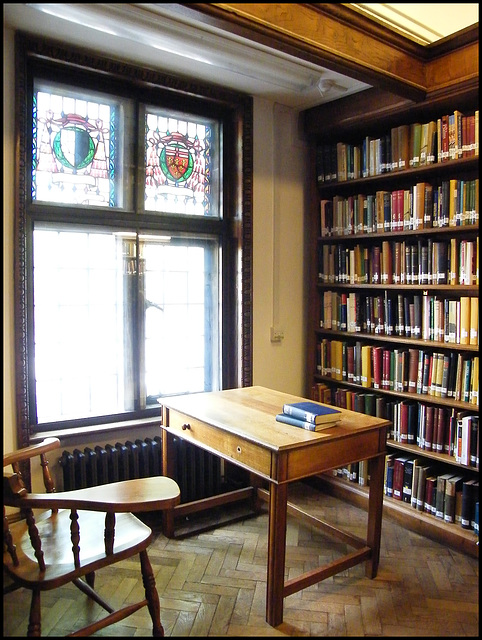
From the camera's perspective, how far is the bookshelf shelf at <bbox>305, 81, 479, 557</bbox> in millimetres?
3076

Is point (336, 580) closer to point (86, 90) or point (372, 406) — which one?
point (372, 406)

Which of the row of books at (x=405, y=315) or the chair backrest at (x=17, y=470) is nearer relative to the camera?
the chair backrest at (x=17, y=470)

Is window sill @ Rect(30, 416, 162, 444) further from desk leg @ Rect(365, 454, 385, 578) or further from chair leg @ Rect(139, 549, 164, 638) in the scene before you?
desk leg @ Rect(365, 454, 385, 578)

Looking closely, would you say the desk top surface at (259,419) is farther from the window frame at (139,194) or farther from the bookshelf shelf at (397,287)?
the bookshelf shelf at (397,287)

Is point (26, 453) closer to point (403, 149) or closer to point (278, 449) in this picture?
point (278, 449)

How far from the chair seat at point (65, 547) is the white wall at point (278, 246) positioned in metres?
1.76

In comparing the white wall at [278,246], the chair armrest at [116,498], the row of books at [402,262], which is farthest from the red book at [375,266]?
the chair armrest at [116,498]

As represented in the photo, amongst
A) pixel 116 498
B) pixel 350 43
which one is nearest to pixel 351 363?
pixel 350 43

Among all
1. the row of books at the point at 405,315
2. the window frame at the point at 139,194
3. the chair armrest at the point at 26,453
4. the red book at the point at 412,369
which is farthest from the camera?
the red book at the point at 412,369

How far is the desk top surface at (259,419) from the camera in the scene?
91.9 inches

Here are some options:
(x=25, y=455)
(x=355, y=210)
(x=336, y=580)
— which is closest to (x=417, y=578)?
(x=336, y=580)

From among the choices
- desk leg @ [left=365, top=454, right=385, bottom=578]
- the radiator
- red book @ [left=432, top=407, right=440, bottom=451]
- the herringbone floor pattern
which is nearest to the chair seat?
the herringbone floor pattern

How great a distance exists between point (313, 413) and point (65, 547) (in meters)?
1.19

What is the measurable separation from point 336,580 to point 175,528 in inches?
40.0
